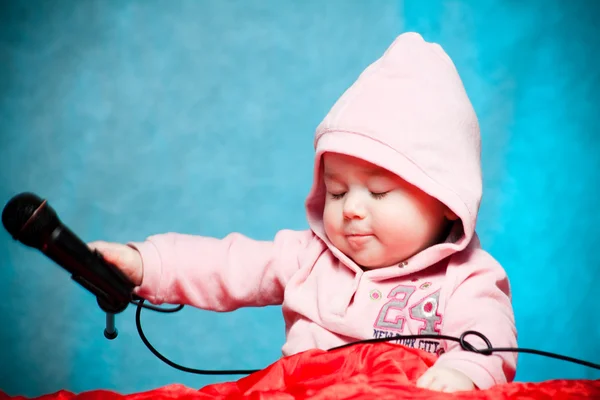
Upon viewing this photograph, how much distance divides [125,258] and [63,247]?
0.72 ft

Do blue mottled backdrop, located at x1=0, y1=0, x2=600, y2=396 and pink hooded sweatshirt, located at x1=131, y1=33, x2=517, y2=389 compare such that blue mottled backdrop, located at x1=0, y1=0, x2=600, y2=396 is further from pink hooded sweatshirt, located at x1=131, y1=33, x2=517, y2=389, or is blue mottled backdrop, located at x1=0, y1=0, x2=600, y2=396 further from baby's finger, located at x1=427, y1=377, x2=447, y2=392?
baby's finger, located at x1=427, y1=377, x2=447, y2=392

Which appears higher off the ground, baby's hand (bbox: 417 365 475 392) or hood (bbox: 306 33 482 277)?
hood (bbox: 306 33 482 277)

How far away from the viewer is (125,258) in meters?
0.93

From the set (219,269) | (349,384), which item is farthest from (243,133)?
(349,384)

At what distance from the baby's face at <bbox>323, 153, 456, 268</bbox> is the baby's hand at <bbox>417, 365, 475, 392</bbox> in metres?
0.20

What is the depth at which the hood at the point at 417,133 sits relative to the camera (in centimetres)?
88

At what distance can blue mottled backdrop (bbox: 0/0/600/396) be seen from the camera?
1.43m

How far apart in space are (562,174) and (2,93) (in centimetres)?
113

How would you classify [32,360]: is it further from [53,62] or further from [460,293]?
[460,293]

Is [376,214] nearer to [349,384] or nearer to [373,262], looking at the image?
[373,262]

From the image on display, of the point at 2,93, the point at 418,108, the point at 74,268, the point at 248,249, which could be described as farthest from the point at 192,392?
the point at 2,93

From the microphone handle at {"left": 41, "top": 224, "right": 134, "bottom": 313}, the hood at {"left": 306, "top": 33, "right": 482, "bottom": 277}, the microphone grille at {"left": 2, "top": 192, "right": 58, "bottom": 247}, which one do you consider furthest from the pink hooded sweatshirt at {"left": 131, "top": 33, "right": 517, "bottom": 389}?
the microphone grille at {"left": 2, "top": 192, "right": 58, "bottom": 247}

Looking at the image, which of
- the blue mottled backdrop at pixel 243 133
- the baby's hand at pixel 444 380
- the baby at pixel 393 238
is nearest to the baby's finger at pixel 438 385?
the baby's hand at pixel 444 380

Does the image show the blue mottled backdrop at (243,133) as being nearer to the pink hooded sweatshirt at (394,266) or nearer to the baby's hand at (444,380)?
the pink hooded sweatshirt at (394,266)
